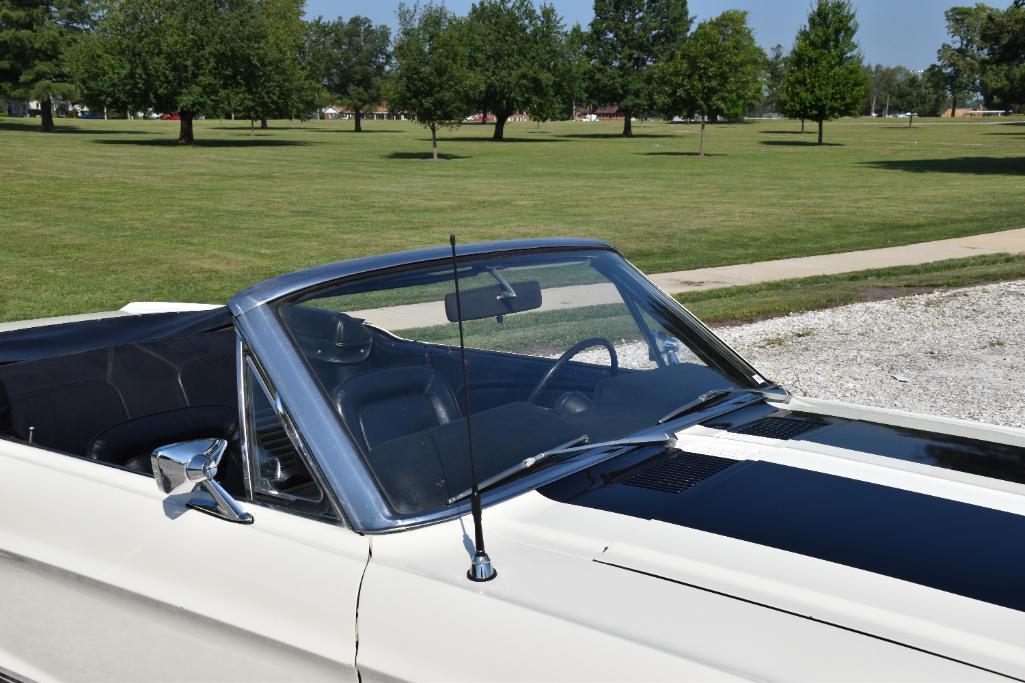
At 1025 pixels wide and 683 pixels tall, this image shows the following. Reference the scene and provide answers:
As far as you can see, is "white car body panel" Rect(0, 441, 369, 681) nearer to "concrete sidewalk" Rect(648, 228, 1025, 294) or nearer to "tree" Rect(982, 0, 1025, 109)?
"concrete sidewalk" Rect(648, 228, 1025, 294)

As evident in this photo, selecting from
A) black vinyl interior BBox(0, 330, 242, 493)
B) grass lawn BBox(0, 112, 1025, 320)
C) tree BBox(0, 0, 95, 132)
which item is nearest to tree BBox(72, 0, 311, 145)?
grass lawn BBox(0, 112, 1025, 320)

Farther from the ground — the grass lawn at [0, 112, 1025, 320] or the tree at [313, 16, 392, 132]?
the tree at [313, 16, 392, 132]

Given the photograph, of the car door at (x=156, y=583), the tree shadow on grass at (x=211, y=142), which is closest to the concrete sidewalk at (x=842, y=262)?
the car door at (x=156, y=583)

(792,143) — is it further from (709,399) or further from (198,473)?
(198,473)

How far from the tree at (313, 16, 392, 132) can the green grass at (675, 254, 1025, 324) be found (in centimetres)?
8018

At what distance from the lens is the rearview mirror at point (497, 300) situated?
9.34ft

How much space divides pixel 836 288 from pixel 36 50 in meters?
59.8

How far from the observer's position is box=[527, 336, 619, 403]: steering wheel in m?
3.06

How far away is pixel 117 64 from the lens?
48062mm

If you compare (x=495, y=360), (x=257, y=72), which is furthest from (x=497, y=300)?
(x=257, y=72)

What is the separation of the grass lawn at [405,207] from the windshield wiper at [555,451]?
31.3 ft

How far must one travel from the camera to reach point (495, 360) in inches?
121

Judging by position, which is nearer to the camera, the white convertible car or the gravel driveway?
the white convertible car

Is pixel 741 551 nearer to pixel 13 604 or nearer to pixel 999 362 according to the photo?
pixel 13 604
